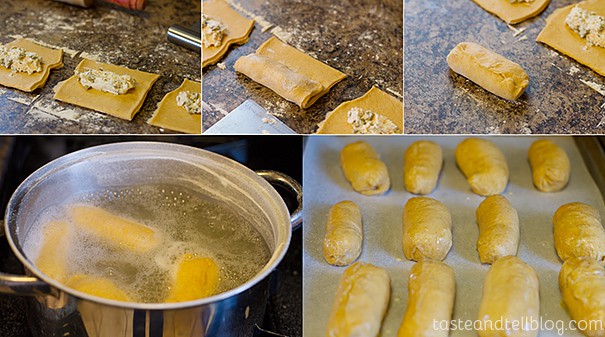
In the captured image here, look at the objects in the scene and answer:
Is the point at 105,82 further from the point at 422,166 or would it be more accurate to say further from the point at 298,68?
the point at 422,166

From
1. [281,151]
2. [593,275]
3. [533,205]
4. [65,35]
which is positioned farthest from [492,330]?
[65,35]

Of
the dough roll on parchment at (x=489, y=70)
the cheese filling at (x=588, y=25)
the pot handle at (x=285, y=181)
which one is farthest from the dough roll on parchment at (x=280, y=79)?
the cheese filling at (x=588, y=25)

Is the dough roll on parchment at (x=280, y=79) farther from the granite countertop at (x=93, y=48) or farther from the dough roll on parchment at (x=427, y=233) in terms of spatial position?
the dough roll on parchment at (x=427, y=233)

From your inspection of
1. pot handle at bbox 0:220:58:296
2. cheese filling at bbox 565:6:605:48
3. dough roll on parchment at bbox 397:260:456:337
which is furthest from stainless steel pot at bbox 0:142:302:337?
cheese filling at bbox 565:6:605:48

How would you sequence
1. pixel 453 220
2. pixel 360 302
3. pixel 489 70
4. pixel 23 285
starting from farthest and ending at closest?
1. pixel 453 220
2. pixel 489 70
3. pixel 360 302
4. pixel 23 285

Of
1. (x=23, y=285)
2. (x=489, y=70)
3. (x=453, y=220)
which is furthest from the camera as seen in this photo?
(x=453, y=220)

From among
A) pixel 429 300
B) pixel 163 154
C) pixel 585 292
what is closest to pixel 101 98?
pixel 163 154
